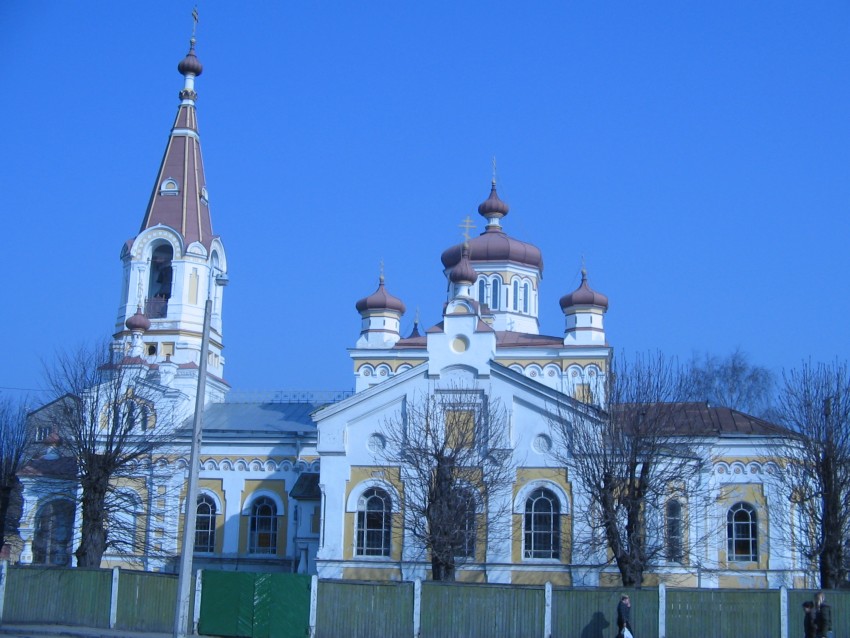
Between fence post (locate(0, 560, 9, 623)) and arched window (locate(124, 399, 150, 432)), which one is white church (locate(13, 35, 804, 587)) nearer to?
arched window (locate(124, 399, 150, 432))

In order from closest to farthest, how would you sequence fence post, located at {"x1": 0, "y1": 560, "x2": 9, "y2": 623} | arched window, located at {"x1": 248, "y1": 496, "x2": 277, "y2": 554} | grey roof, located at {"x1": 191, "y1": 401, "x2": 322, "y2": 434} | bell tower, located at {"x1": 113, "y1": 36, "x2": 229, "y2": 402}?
1. fence post, located at {"x1": 0, "y1": 560, "x2": 9, "y2": 623}
2. arched window, located at {"x1": 248, "y1": 496, "x2": 277, "y2": 554}
3. grey roof, located at {"x1": 191, "y1": 401, "x2": 322, "y2": 434}
4. bell tower, located at {"x1": 113, "y1": 36, "x2": 229, "y2": 402}

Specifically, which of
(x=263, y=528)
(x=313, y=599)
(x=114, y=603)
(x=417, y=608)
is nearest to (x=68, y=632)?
(x=114, y=603)

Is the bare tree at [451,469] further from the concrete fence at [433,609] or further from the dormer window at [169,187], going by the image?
the dormer window at [169,187]

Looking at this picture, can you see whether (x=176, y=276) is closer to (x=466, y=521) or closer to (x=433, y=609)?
(x=466, y=521)

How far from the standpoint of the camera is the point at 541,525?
1232 inches

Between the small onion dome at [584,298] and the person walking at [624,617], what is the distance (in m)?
22.2

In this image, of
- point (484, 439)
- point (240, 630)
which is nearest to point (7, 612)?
point (240, 630)

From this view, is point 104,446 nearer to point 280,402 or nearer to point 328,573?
point 328,573

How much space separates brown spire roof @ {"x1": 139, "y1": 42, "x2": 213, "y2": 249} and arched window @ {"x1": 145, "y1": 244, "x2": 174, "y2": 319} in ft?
3.84

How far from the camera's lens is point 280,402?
43531 mm

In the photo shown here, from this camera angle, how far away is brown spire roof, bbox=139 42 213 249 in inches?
1805

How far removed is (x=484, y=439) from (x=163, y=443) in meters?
10.8

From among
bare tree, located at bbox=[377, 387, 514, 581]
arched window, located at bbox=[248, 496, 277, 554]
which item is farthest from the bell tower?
bare tree, located at bbox=[377, 387, 514, 581]

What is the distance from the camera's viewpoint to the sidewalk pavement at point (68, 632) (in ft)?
77.8
